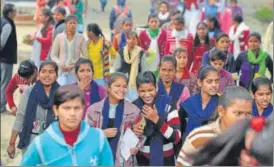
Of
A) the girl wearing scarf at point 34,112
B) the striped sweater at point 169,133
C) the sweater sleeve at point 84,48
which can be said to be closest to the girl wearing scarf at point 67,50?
the sweater sleeve at point 84,48

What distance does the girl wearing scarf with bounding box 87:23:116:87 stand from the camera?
32.1 feet

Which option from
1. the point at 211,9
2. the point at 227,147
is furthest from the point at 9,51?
the point at 227,147

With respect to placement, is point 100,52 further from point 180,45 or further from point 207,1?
point 207,1

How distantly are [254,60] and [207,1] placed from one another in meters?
6.62

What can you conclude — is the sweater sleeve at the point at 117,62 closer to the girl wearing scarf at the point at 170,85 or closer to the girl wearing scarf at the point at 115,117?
the girl wearing scarf at the point at 170,85

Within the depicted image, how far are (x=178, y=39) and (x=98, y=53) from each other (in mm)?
1546

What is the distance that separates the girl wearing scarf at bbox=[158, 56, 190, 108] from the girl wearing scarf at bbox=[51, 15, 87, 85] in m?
2.05

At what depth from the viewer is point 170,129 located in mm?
6367

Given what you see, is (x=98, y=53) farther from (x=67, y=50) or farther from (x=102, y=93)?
(x=102, y=93)

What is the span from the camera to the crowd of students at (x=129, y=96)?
190 inches

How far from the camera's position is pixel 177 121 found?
648 centimetres

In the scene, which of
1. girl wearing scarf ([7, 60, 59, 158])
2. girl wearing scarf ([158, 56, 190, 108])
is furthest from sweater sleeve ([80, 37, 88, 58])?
girl wearing scarf ([7, 60, 59, 158])

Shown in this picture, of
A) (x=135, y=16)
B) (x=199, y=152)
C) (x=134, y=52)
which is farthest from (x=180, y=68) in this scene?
(x=135, y=16)

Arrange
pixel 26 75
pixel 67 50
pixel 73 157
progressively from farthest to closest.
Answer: pixel 67 50, pixel 26 75, pixel 73 157
